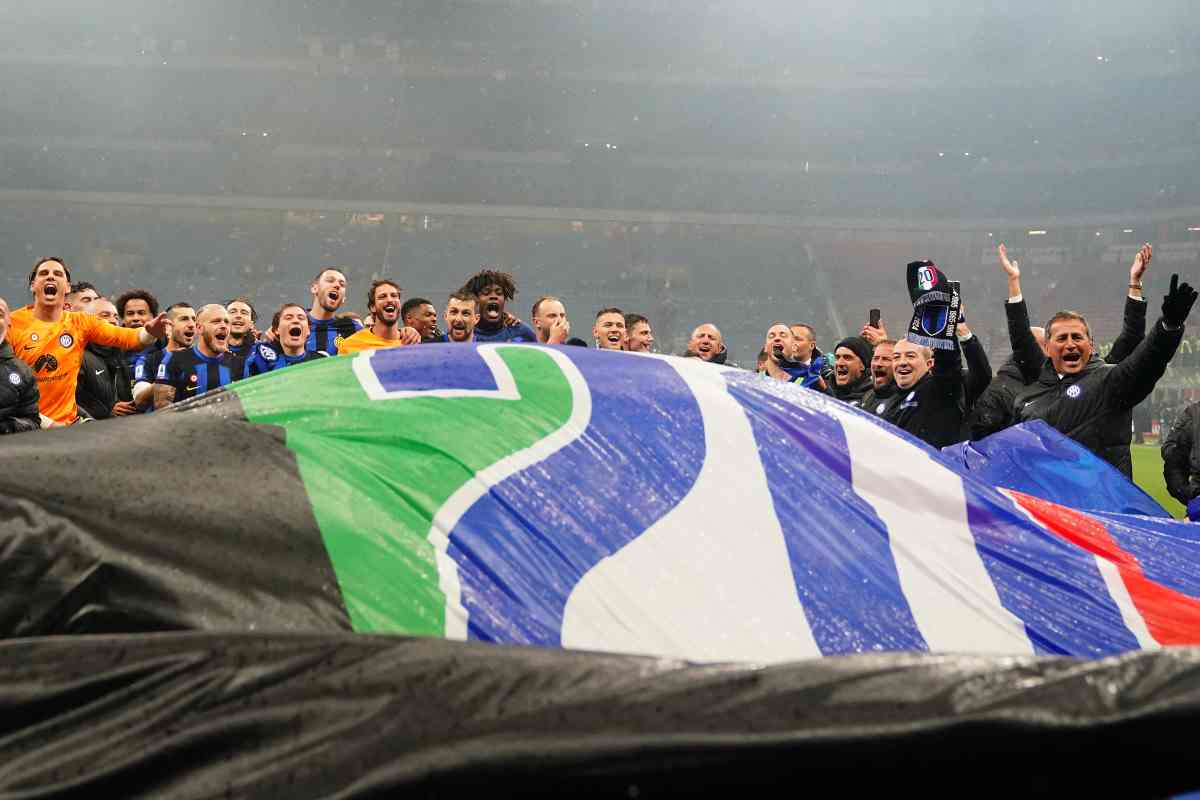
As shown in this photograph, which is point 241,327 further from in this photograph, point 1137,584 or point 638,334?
point 1137,584

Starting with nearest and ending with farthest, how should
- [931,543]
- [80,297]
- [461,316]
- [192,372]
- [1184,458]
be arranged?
1. [931,543]
2. [1184,458]
3. [461,316]
4. [192,372]
5. [80,297]

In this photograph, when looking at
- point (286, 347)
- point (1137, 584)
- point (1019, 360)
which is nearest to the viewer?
point (1137, 584)

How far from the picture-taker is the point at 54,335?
7105 mm

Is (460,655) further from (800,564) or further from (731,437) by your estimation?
(731,437)

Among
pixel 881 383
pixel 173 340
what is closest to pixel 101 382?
pixel 173 340

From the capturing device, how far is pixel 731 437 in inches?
82.7

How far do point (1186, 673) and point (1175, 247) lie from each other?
33.4 metres

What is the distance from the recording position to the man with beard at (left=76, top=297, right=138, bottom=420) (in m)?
7.66

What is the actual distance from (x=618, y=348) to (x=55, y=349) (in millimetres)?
3498

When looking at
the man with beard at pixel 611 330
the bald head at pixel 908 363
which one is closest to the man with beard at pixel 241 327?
the man with beard at pixel 611 330

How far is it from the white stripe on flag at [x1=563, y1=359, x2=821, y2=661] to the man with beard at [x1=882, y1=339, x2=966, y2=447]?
11.9ft

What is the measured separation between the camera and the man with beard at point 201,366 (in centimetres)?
698

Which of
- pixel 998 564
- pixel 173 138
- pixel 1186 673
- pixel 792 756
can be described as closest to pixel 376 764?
pixel 792 756

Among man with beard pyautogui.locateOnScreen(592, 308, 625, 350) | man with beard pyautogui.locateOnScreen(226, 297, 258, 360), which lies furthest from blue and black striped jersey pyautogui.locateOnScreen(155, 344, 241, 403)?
man with beard pyautogui.locateOnScreen(592, 308, 625, 350)
